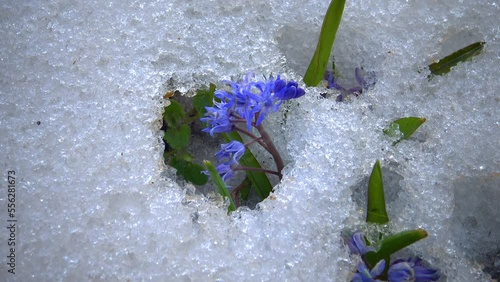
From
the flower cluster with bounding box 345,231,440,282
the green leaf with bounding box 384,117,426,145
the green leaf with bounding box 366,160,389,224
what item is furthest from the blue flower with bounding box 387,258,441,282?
the green leaf with bounding box 384,117,426,145

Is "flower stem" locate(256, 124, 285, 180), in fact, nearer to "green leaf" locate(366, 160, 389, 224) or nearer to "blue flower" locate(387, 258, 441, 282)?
"green leaf" locate(366, 160, 389, 224)

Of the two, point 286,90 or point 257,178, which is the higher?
point 286,90

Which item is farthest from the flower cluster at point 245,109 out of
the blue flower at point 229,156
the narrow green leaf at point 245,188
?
the narrow green leaf at point 245,188

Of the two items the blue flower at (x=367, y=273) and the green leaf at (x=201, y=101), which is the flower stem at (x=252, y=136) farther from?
the blue flower at (x=367, y=273)

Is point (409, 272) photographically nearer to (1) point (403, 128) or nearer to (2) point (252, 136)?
(1) point (403, 128)

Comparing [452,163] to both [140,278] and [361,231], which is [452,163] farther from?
[140,278]

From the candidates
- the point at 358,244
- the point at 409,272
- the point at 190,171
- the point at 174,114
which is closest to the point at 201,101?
the point at 174,114
